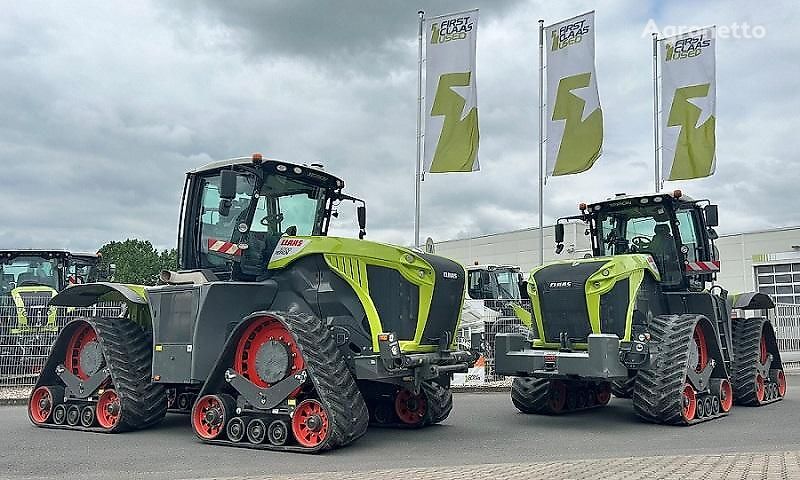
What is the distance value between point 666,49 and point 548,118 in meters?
3.57

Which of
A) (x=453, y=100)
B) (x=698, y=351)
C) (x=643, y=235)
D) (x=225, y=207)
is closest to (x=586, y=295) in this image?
(x=698, y=351)

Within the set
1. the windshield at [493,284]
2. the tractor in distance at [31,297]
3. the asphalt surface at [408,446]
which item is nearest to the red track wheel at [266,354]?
the asphalt surface at [408,446]

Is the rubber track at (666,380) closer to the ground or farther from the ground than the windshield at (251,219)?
closer to the ground

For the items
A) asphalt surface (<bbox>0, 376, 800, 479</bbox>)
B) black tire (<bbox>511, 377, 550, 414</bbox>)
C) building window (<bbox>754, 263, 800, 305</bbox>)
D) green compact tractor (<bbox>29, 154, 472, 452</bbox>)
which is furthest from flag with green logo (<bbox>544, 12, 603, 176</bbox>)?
building window (<bbox>754, 263, 800, 305</bbox>)

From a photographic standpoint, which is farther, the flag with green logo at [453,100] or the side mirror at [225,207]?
the flag with green logo at [453,100]

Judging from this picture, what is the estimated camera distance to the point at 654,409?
1052 centimetres

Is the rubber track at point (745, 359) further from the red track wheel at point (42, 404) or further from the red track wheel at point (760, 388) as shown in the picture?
the red track wheel at point (42, 404)

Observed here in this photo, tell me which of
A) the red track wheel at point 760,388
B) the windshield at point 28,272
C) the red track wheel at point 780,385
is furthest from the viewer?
the windshield at point 28,272

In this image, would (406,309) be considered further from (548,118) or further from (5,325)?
(548,118)

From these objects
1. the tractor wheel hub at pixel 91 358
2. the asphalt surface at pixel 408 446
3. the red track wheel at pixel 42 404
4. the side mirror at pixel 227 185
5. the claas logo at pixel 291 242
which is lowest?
the asphalt surface at pixel 408 446

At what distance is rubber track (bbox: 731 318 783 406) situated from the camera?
1342 centimetres

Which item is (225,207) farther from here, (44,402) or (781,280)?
(781,280)

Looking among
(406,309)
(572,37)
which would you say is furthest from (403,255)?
(572,37)

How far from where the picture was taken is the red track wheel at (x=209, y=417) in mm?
9055
